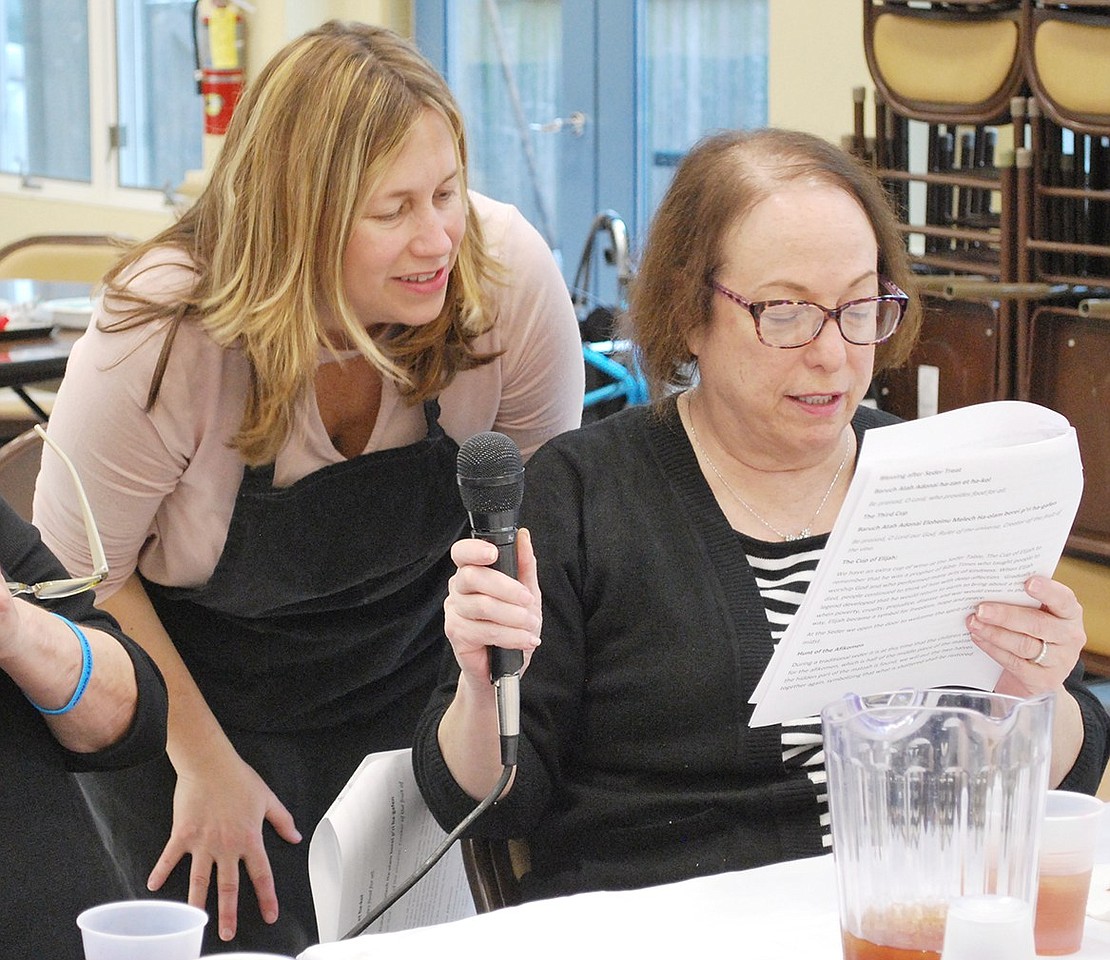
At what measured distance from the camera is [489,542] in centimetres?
121

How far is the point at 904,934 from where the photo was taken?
98 cm

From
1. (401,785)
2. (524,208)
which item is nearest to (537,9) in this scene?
(524,208)

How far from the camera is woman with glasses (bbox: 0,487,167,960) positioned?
4.27 feet

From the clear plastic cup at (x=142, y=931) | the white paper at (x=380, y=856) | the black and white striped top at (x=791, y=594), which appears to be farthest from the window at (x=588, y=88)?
the clear plastic cup at (x=142, y=931)

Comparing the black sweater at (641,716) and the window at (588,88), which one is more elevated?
the window at (588,88)

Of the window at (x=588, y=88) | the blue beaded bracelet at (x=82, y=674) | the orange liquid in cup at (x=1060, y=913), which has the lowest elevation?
the orange liquid in cup at (x=1060, y=913)

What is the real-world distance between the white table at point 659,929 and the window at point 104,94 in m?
6.46

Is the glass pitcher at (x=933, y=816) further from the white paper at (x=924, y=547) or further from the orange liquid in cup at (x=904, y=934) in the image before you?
the white paper at (x=924, y=547)

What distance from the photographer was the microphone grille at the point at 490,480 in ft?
3.85

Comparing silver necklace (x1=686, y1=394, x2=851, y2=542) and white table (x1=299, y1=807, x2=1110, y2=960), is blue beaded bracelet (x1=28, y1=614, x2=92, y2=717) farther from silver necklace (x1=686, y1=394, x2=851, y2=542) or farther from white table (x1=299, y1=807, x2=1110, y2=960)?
silver necklace (x1=686, y1=394, x2=851, y2=542)

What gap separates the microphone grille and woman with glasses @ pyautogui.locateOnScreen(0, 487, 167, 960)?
392mm

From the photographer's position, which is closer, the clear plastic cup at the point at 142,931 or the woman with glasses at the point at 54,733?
the clear plastic cup at the point at 142,931

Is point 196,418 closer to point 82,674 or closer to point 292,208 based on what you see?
point 292,208

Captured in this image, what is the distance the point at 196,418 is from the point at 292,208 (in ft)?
0.85
